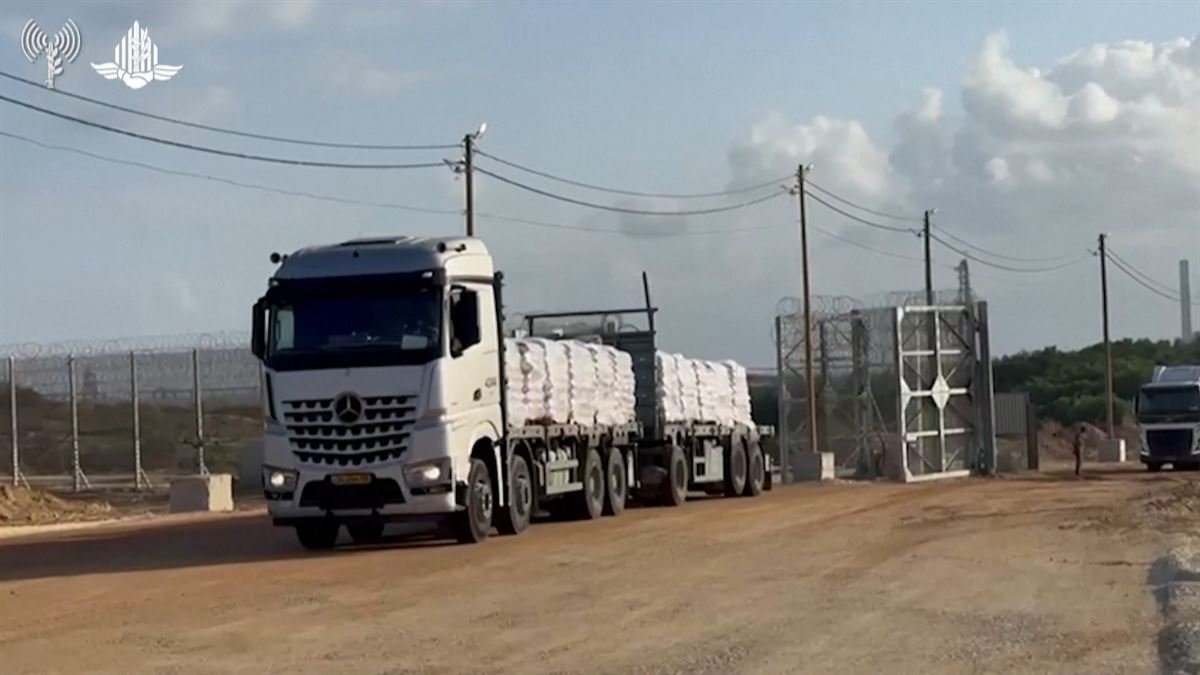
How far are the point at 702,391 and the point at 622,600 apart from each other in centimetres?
1789

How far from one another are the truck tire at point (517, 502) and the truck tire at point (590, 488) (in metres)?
2.89

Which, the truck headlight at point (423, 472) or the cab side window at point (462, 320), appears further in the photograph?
the cab side window at point (462, 320)

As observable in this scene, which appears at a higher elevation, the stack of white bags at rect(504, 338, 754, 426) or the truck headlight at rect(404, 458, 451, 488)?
the stack of white bags at rect(504, 338, 754, 426)

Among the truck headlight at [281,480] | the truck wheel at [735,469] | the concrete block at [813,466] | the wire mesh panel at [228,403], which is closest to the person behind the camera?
the truck headlight at [281,480]

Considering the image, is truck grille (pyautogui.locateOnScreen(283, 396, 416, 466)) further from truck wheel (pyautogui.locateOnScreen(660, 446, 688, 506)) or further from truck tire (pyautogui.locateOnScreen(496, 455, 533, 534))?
truck wheel (pyautogui.locateOnScreen(660, 446, 688, 506))

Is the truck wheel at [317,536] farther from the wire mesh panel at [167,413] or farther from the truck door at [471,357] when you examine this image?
the wire mesh panel at [167,413]

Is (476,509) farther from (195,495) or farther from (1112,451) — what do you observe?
(1112,451)

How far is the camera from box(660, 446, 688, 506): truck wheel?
3042 cm

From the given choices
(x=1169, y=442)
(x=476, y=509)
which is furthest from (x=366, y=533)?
(x=1169, y=442)

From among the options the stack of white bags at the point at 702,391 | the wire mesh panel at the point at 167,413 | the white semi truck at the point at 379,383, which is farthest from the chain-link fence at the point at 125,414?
the white semi truck at the point at 379,383

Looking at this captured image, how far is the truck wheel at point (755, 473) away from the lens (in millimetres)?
35844

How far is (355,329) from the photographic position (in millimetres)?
20062

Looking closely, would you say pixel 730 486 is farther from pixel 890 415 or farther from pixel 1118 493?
pixel 890 415

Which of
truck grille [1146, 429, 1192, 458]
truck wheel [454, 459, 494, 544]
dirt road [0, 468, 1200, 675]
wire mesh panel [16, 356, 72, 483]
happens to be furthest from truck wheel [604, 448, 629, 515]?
truck grille [1146, 429, 1192, 458]
